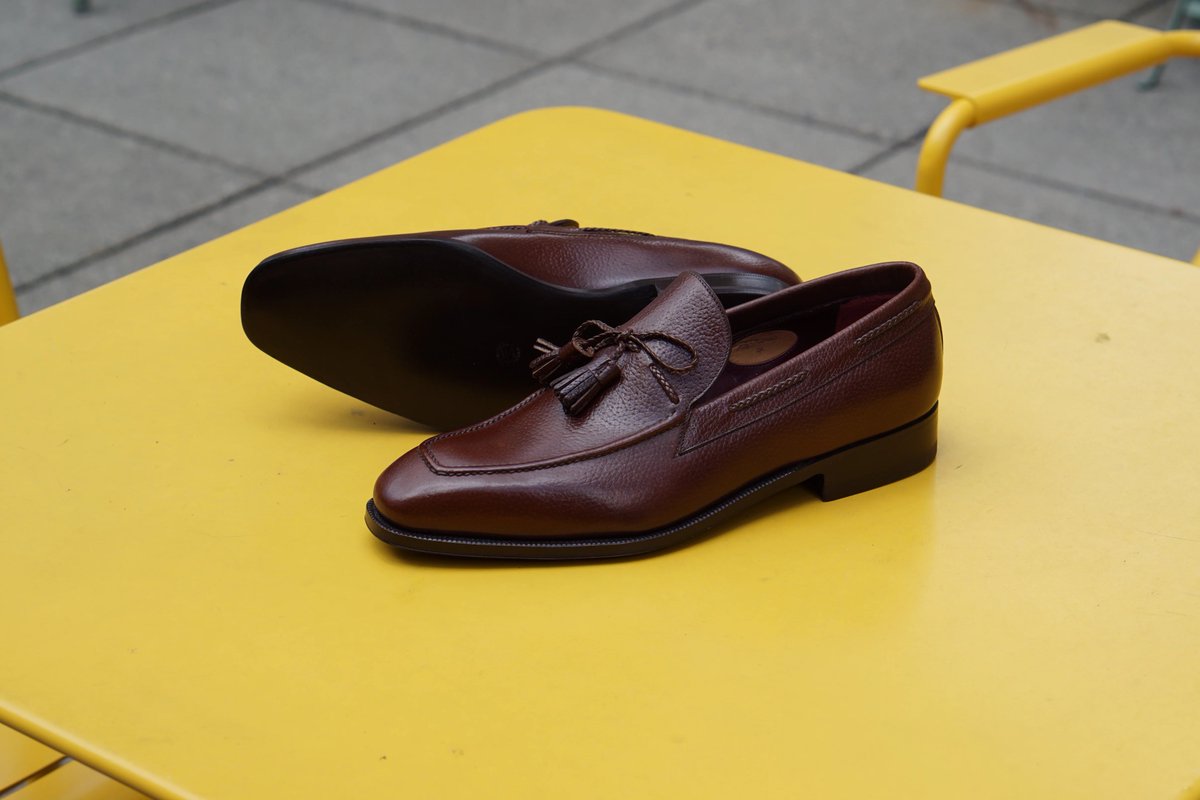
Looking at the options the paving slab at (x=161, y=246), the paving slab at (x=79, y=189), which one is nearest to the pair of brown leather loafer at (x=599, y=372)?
the paving slab at (x=161, y=246)

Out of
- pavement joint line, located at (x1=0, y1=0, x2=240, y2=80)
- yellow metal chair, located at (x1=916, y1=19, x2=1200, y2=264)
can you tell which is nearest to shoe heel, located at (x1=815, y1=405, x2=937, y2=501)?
yellow metal chair, located at (x1=916, y1=19, x2=1200, y2=264)

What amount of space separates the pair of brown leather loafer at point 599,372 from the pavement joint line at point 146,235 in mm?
1577

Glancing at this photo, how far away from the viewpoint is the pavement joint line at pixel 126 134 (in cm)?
268

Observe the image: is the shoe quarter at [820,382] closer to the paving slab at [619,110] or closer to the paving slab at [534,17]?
the paving slab at [619,110]

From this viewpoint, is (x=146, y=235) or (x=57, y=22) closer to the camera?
(x=146, y=235)

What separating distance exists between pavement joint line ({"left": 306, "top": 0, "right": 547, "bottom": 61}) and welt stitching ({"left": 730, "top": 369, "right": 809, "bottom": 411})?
255cm

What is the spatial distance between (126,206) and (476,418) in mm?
1873

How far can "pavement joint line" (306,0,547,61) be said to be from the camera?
325 centimetres

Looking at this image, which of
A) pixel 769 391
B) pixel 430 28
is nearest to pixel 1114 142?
pixel 430 28

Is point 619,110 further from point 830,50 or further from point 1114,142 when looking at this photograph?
point 1114,142

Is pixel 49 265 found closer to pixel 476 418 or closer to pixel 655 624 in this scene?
pixel 476 418

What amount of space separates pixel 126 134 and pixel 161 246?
517 millimetres

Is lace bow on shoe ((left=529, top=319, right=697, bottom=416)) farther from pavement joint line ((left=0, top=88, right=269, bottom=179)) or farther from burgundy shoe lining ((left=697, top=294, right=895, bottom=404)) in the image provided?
pavement joint line ((left=0, top=88, right=269, bottom=179))

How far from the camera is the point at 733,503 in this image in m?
0.80
